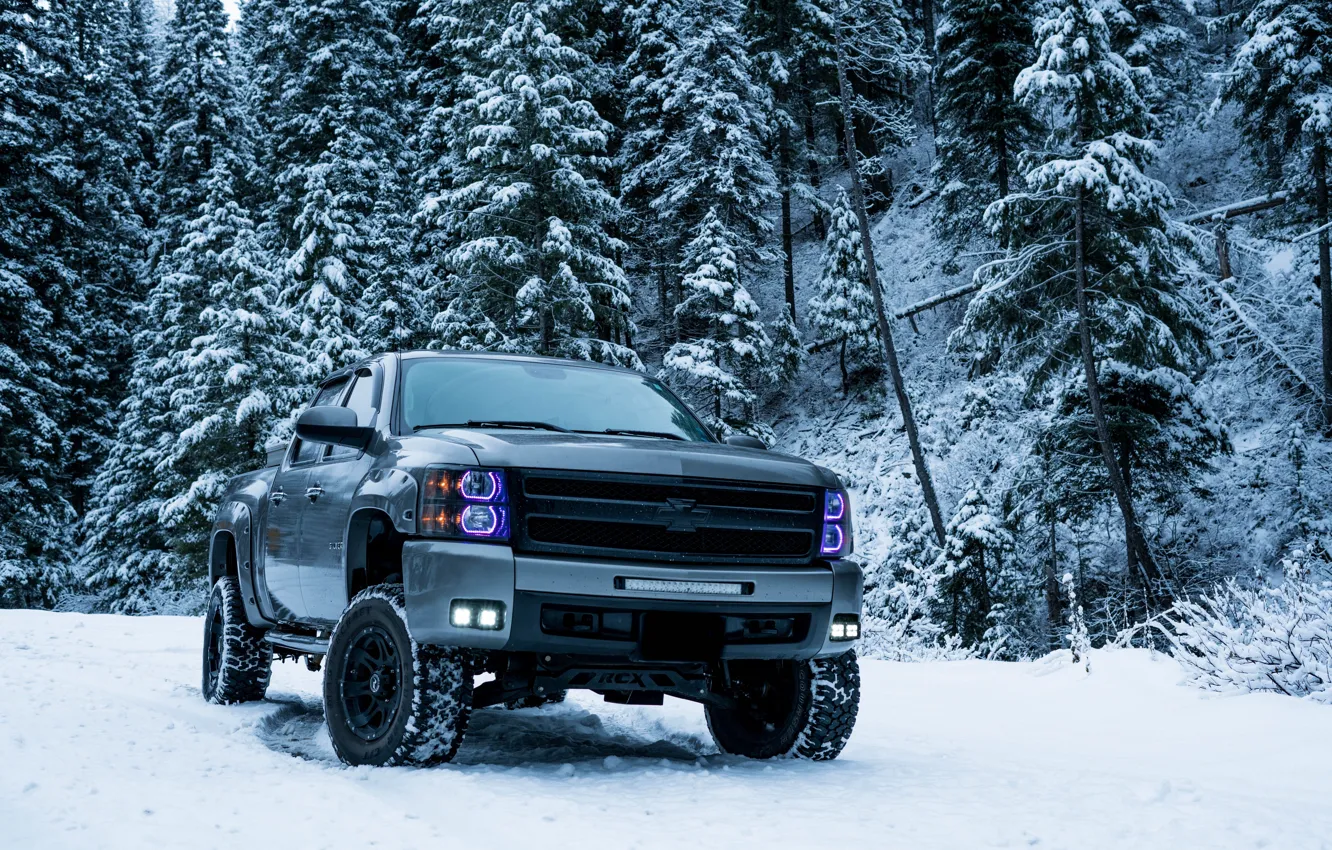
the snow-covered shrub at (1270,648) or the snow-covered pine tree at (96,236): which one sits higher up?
the snow-covered pine tree at (96,236)

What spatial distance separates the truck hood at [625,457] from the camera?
4.87 metres

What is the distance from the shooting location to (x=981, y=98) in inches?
1177

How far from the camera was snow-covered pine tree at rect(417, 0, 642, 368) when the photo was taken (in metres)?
24.5

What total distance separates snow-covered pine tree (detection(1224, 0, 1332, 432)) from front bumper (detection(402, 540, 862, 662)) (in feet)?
71.6

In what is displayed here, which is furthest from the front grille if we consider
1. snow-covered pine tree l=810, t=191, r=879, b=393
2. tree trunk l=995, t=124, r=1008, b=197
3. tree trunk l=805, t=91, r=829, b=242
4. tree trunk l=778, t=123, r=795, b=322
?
tree trunk l=805, t=91, r=829, b=242

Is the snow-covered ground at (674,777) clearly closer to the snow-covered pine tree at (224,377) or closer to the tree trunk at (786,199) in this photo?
the snow-covered pine tree at (224,377)

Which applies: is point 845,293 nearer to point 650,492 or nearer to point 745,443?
point 745,443

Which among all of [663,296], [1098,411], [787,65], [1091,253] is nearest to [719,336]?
[663,296]

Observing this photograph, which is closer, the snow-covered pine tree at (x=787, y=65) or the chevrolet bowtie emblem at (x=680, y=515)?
the chevrolet bowtie emblem at (x=680, y=515)

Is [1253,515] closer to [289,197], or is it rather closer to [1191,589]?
[1191,589]

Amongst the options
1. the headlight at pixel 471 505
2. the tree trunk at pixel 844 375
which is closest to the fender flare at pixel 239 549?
the headlight at pixel 471 505

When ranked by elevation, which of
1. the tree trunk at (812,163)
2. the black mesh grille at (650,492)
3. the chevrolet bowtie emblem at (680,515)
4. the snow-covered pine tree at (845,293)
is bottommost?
the chevrolet bowtie emblem at (680,515)

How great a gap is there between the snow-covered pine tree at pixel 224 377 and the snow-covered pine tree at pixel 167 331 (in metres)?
0.44

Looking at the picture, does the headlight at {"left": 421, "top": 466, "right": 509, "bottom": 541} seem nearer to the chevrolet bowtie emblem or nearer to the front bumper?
the front bumper
